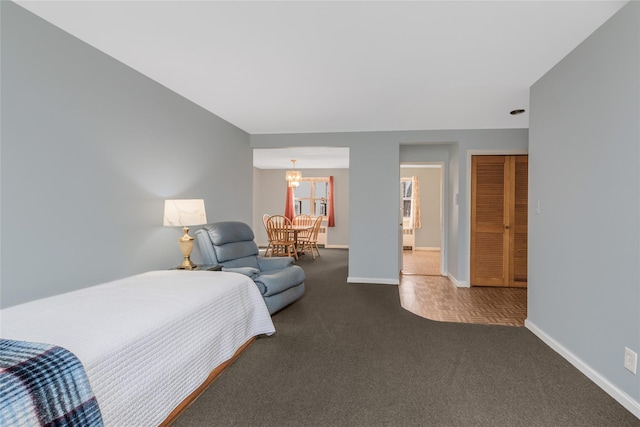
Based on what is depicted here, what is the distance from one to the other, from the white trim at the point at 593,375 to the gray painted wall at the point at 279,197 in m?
6.01

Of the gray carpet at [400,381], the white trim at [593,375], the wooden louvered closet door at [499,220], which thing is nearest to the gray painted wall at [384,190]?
the wooden louvered closet door at [499,220]

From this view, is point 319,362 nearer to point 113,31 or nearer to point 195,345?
point 195,345

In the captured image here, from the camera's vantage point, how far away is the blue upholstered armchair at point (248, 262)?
317 centimetres

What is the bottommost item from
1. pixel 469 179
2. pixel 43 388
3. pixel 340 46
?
pixel 43 388

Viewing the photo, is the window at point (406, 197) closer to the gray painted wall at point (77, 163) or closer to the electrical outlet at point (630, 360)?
the gray painted wall at point (77, 163)

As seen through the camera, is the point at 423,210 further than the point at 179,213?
Yes

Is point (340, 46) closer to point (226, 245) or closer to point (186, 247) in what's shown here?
point (186, 247)

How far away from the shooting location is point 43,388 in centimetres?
104

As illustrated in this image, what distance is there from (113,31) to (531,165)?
3.48 meters

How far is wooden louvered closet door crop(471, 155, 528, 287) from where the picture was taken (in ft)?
14.8

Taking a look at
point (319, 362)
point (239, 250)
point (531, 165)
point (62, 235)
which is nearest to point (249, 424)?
point (319, 362)

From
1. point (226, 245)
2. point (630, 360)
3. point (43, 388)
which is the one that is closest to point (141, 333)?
point (43, 388)

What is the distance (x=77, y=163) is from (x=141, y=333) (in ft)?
4.64

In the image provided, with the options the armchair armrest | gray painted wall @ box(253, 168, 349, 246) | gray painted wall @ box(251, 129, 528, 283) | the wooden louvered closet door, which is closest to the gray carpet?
the armchair armrest
